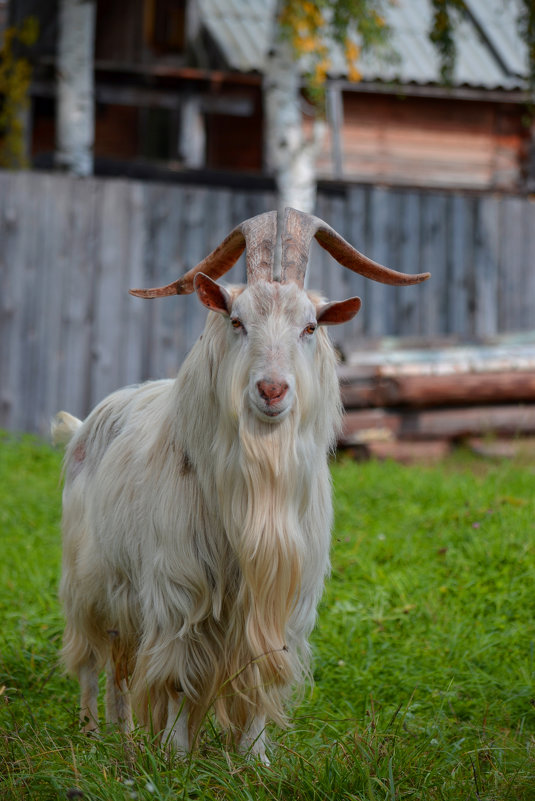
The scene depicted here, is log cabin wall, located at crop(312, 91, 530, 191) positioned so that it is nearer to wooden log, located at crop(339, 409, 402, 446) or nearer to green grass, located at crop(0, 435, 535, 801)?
wooden log, located at crop(339, 409, 402, 446)

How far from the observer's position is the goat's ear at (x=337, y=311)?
3.48m

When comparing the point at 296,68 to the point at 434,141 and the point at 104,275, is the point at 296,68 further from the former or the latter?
the point at 434,141

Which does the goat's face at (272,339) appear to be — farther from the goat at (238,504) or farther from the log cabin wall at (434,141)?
the log cabin wall at (434,141)

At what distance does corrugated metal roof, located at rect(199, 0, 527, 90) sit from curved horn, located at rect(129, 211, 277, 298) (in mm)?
12608

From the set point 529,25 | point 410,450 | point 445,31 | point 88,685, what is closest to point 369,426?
point 410,450

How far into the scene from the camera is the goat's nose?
10.2 feet

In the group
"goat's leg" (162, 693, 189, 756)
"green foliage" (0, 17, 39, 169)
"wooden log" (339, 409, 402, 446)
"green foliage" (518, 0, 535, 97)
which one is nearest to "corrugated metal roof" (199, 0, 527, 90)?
"green foliage" (0, 17, 39, 169)

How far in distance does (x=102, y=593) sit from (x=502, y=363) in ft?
19.3

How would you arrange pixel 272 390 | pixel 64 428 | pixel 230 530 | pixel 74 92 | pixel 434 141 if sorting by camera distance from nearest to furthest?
pixel 272 390
pixel 230 530
pixel 64 428
pixel 74 92
pixel 434 141

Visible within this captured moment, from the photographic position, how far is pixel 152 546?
11.6 feet

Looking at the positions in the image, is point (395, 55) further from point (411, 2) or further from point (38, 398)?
point (411, 2)

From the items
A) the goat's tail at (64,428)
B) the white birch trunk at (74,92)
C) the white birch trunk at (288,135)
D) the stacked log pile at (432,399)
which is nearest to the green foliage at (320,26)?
the white birch trunk at (288,135)

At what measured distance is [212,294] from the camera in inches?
133

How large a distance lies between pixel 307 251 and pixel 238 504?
0.94 meters
